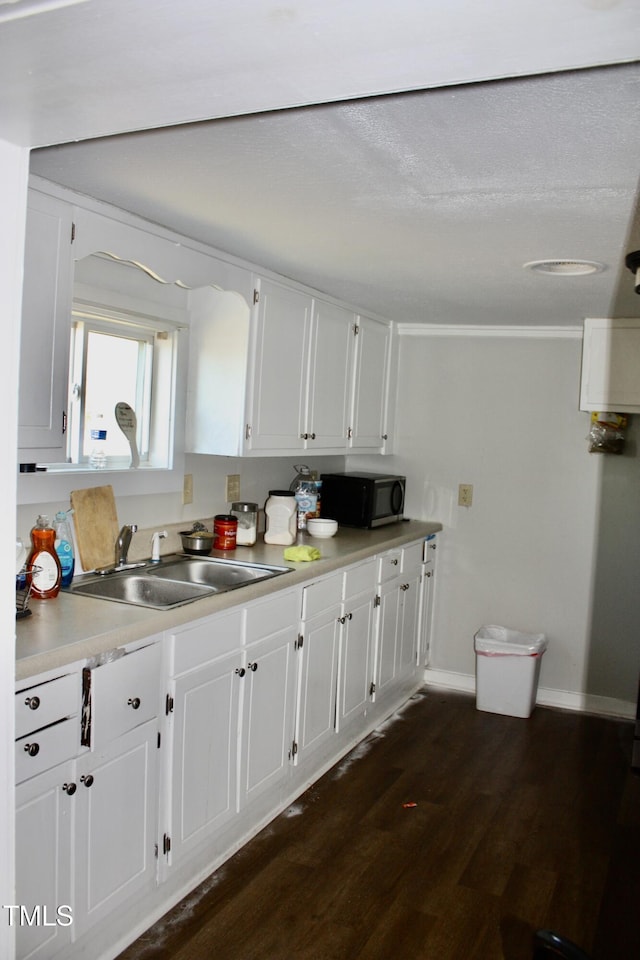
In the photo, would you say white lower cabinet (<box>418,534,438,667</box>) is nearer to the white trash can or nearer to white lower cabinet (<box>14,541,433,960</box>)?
the white trash can

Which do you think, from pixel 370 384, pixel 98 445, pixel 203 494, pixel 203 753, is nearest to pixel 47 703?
pixel 203 753

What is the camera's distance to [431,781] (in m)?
3.47

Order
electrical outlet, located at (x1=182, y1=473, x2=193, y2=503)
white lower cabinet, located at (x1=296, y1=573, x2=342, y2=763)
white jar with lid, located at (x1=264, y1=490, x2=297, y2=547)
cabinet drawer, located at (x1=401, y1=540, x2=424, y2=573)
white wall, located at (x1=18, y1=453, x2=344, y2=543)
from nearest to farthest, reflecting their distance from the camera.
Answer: white wall, located at (x1=18, y1=453, x2=344, y2=543), white lower cabinet, located at (x1=296, y1=573, x2=342, y2=763), electrical outlet, located at (x1=182, y1=473, x2=193, y2=503), white jar with lid, located at (x1=264, y1=490, x2=297, y2=547), cabinet drawer, located at (x1=401, y1=540, x2=424, y2=573)

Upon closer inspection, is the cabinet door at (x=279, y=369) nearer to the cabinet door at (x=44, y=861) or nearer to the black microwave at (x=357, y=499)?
the black microwave at (x=357, y=499)

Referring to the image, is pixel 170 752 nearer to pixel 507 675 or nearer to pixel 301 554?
pixel 301 554

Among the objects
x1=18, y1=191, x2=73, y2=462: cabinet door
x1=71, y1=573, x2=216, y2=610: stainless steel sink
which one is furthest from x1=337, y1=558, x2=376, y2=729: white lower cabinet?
x1=18, y1=191, x2=73, y2=462: cabinet door

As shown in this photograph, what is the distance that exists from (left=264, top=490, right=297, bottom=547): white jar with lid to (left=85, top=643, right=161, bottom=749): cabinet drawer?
147 centimetres

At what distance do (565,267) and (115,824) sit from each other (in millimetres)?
2325

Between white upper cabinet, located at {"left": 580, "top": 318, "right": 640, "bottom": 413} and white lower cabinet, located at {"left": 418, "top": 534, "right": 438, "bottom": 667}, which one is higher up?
white upper cabinet, located at {"left": 580, "top": 318, "right": 640, "bottom": 413}

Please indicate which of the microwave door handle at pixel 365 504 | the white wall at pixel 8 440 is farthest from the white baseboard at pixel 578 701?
the white wall at pixel 8 440

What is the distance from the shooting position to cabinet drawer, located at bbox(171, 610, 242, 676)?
237cm

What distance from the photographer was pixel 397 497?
15.0 feet

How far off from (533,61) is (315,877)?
250cm

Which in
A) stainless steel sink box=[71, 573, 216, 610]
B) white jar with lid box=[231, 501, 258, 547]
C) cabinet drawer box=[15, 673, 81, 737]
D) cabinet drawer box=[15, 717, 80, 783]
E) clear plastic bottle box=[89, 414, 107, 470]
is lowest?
cabinet drawer box=[15, 717, 80, 783]
